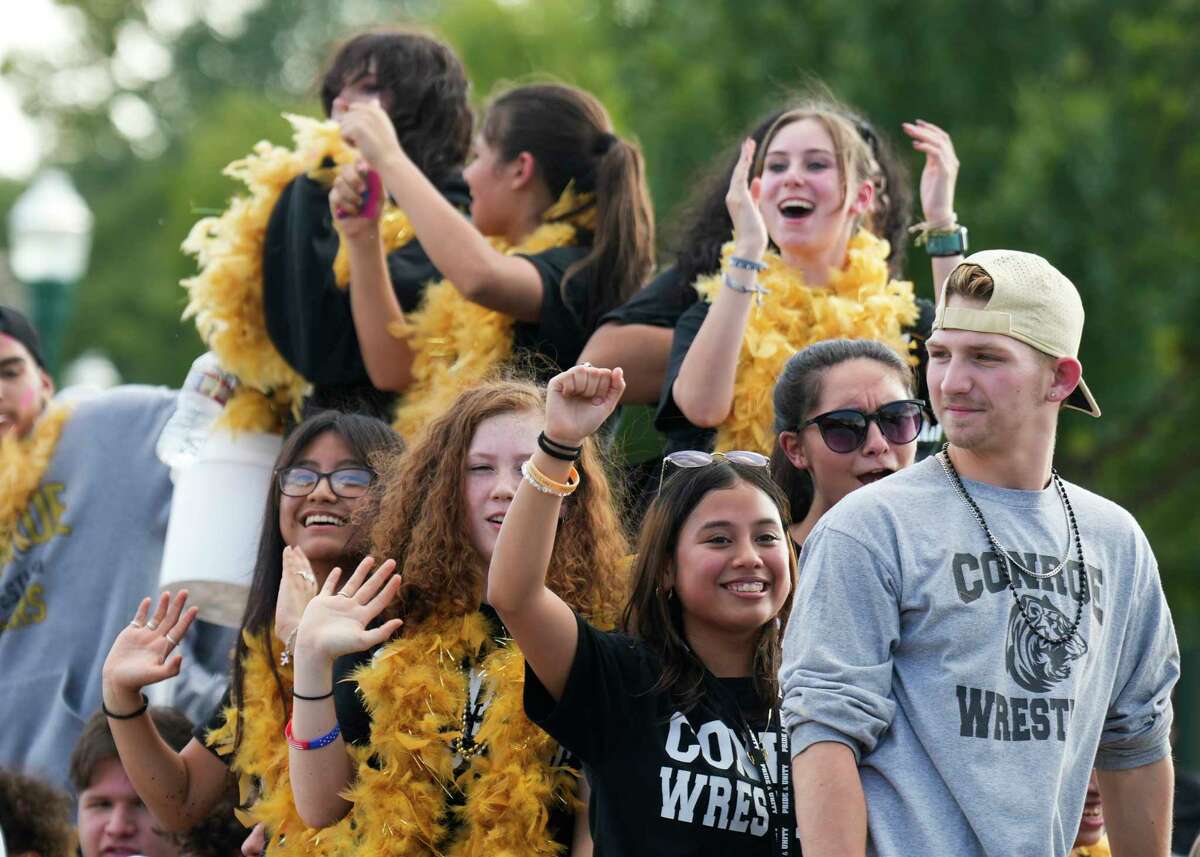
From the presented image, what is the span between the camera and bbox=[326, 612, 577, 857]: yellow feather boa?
364 cm

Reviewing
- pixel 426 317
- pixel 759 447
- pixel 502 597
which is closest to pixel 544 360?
pixel 426 317

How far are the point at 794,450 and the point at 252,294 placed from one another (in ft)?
5.63

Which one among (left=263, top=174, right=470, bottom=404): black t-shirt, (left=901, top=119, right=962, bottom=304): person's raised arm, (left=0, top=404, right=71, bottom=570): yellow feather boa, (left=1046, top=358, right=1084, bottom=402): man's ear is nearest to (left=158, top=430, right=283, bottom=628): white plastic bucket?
(left=263, top=174, right=470, bottom=404): black t-shirt

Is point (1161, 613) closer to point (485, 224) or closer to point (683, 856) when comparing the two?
point (683, 856)

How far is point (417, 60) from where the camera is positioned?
509 centimetres

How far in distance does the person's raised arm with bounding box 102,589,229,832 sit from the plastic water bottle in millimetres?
980

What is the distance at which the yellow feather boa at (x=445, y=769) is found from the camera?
11.9ft

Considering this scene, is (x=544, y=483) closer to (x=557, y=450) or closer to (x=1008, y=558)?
(x=557, y=450)

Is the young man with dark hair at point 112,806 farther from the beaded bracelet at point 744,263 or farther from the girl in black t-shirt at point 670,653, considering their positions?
the beaded bracelet at point 744,263

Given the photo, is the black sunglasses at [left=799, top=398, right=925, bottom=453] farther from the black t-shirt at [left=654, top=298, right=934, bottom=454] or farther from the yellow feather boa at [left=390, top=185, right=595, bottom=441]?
the yellow feather boa at [left=390, top=185, right=595, bottom=441]

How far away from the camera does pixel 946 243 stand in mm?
4508

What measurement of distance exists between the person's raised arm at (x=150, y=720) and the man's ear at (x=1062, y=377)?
1924 millimetres

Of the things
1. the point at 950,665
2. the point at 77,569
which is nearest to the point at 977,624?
the point at 950,665

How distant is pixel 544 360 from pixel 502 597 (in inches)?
60.3
